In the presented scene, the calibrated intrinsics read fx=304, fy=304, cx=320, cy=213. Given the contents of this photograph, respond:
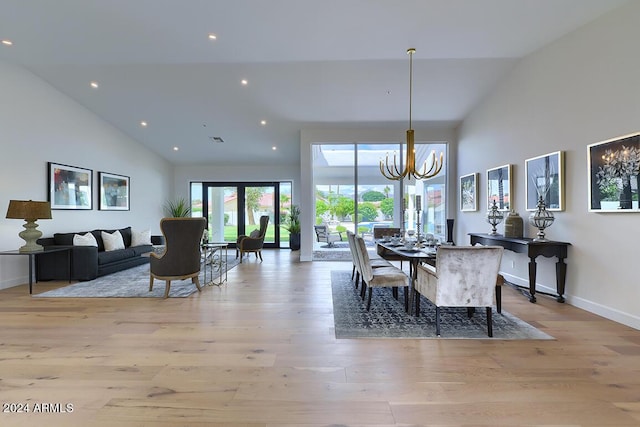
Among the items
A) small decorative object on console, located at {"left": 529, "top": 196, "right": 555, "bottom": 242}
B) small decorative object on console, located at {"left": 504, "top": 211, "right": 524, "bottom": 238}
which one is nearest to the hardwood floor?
small decorative object on console, located at {"left": 529, "top": 196, "right": 555, "bottom": 242}

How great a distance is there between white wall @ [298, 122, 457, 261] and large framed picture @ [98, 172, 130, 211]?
4.38m

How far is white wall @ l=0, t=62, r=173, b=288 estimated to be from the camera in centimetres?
476

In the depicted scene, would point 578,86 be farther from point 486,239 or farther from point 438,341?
point 438,341

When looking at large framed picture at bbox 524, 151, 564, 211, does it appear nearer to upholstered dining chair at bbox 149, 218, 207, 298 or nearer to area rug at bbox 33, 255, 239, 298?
upholstered dining chair at bbox 149, 218, 207, 298

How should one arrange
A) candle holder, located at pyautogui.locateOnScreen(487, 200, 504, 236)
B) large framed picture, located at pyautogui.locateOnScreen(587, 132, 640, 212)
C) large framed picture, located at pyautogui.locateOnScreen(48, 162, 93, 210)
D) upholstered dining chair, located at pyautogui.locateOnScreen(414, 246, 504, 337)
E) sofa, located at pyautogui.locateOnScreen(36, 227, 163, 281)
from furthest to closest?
1. large framed picture, located at pyautogui.locateOnScreen(48, 162, 93, 210)
2. sofa, located at pyautogui.locateOnScreen(36, 227, 163, 281)
3. candle holder, located at pyautogui.locateOnScreen(487, 200, 504, 236)
4. large framed picture, located at pyautogui.locateOnScreen(587, 132, 640, 212)
5. upholstered dining chair, located at pyautogui.locateOnScreen(414, 246, 504, 337)

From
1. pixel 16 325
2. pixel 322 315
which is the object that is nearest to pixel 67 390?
pixel 16 325

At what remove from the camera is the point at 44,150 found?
5.35m

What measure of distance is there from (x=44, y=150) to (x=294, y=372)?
19.8ft

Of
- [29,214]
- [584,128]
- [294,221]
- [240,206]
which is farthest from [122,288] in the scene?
[584,128]

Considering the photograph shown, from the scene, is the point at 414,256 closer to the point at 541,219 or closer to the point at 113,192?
the point at 541,219

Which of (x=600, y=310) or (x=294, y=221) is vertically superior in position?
(x=294, y=221)

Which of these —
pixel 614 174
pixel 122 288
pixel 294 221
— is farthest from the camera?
pixel 294 221

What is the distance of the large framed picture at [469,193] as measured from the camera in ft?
19.7

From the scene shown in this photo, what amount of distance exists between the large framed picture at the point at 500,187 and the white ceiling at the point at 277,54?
1.52 metres
